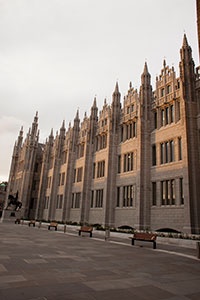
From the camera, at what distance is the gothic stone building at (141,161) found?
72.8 feet

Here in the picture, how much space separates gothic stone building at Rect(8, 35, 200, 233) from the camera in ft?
72.8

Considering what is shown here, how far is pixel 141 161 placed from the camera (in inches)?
1046

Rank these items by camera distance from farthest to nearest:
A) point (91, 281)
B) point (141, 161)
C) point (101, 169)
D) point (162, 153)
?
point (101, 169)
point (141, 161)
point (162, 153)
point (91, 281)

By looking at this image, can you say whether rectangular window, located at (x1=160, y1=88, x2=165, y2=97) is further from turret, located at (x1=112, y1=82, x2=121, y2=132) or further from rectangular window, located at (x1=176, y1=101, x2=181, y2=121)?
turret, located at (x1=112, y1=82, x2=121, y2=132)

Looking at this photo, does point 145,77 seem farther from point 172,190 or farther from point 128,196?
point 128,196

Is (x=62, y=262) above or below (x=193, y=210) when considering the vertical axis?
below

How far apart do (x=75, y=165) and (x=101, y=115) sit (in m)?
10.5

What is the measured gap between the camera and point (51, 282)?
5.21 m

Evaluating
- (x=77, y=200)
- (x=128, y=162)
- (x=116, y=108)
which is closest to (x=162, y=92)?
(x=116, y=108)

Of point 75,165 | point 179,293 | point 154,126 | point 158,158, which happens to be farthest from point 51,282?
point 75,165

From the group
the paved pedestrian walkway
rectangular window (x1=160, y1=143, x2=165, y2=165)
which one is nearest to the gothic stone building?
rectangular window (x1=160, y1=143, x2=165, y2=165)

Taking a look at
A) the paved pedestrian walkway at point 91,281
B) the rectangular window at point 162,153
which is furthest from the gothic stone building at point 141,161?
the paved pedestrian walkway at point 91,281

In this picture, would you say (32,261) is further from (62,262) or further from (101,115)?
(101,115)

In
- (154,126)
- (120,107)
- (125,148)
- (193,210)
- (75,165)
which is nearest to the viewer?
(193,210)
